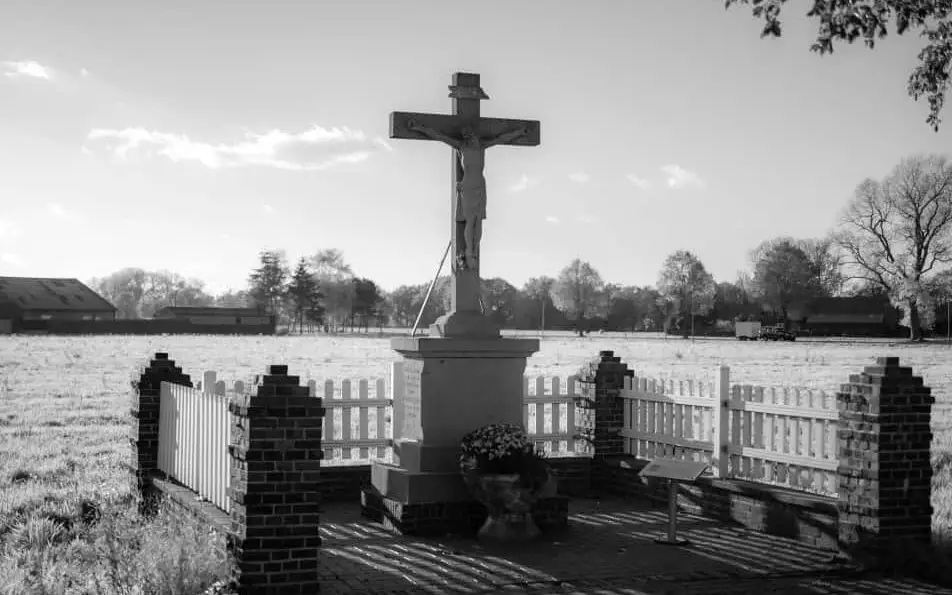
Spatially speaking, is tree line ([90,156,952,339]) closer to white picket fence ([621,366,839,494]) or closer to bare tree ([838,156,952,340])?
bare tree ([838,156,952,340])

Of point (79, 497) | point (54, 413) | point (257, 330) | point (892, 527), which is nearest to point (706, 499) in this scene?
point (892, 527)

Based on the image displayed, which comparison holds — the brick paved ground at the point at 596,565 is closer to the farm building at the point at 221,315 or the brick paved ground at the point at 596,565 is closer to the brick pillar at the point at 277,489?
the brick pillar at the point at 277,489

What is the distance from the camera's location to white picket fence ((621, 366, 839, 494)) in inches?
385

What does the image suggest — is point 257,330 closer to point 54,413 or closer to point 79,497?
point 54,413

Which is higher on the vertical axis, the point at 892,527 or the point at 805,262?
the point at 805,262

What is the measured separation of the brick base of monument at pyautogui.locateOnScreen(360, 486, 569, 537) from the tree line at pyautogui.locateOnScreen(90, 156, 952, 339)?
65.2 m

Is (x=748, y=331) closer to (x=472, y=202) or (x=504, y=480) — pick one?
(x=472, y=202)

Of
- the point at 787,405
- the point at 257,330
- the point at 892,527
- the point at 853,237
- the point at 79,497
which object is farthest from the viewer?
the point at 257,330

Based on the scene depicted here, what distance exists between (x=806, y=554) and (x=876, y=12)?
5.28 meters

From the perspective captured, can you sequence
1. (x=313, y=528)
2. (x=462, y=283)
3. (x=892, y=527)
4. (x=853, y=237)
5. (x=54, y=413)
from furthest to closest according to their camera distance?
(x=853, y=237)
(x=54, y=413)
(x=462, y=283)
(x=892, y=527)
(x=313, y=528)

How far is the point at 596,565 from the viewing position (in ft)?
27.9

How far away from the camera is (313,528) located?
7406 millimetres

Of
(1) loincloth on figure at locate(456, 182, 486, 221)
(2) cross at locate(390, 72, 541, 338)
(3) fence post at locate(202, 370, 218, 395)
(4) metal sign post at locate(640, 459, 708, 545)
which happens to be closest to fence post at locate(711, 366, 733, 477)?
(4) metal sign post at locate(640, 459, 708, 545)

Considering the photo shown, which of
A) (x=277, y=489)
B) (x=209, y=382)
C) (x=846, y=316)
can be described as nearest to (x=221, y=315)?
(x=846, y=316)
